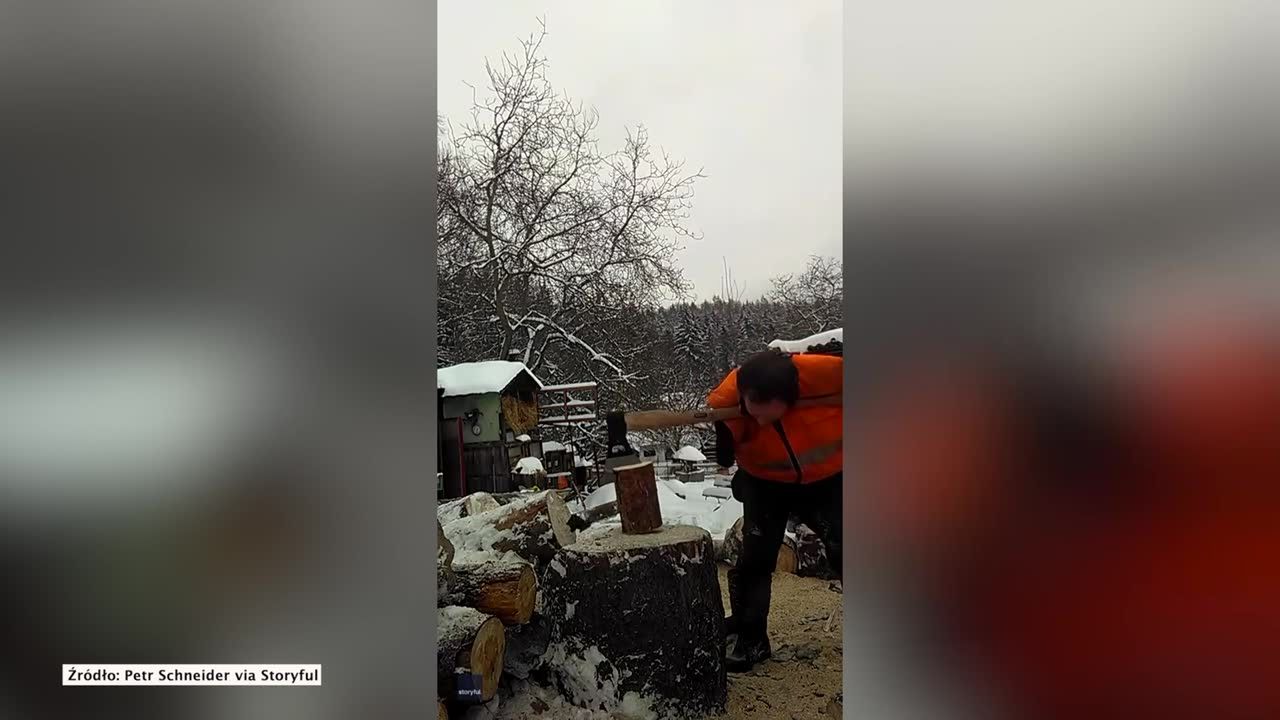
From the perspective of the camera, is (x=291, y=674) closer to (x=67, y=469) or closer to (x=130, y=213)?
(x=67, y=469)

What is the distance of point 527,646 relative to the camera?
7.27 feet

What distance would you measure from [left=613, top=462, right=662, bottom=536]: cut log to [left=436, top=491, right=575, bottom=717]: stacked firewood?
0.66 ft

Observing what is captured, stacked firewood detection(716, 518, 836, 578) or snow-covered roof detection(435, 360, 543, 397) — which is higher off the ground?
snow-covered roof detection(435, 360, 543, 397)

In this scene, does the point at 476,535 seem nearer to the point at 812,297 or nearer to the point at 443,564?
the point at 443,564

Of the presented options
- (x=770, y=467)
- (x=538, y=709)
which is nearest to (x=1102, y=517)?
(x=770, y=467)

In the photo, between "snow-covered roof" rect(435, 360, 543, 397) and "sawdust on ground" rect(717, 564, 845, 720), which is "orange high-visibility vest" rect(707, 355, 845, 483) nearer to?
"sawdust on ground" rect(717, 564, 845, 720)

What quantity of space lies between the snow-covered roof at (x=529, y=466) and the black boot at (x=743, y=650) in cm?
88

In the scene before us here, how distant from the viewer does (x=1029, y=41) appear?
6.27ft

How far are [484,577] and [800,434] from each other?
3.90ft

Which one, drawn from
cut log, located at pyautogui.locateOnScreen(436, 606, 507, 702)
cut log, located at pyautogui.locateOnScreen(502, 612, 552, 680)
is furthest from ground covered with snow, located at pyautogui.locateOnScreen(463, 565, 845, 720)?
cut log, located at pyautogui.locateOnScreen(436, 606, 507, 702)

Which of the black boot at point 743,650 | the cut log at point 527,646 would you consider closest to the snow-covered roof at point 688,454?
the black boot at point 743,650

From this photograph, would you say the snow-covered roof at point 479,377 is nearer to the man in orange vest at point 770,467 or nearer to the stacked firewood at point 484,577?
the stacked firewood at point 484,577

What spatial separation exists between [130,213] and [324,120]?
73cm

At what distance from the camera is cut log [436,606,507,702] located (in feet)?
7.07
